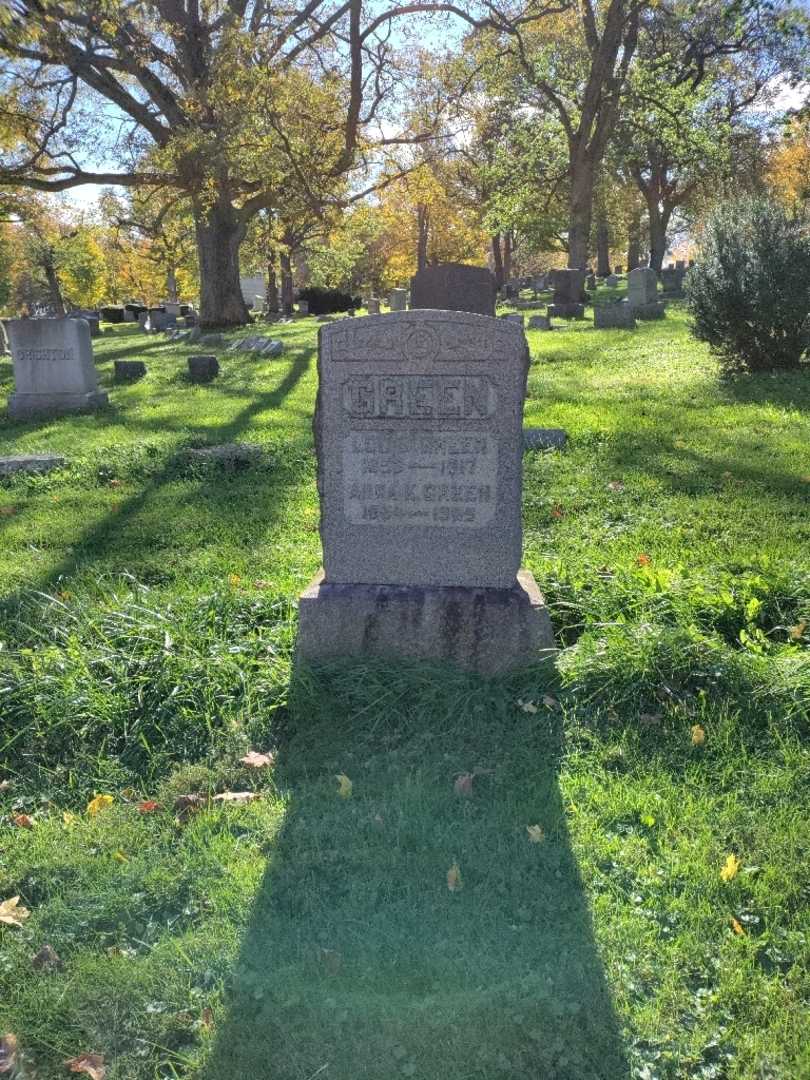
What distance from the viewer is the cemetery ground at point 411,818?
85.0 inches

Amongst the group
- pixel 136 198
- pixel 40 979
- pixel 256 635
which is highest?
pixel 136 198

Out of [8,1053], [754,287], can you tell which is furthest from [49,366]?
[8,1053]

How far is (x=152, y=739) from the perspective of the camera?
3.64m

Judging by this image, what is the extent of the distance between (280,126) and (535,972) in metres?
19.2

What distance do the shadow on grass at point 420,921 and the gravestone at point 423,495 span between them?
1.42ft

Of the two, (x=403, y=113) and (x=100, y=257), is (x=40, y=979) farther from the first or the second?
(x=100, y=257)

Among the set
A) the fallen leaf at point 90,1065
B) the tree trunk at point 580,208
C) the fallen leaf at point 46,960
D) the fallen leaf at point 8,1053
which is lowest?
the fallen leaf at point 8,1053

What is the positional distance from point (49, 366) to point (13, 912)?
1066cm

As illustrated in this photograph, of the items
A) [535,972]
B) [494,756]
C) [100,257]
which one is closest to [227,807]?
[494,756]

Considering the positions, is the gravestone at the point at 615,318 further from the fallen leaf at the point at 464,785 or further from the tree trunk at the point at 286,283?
the tree trunk at the point at 286,283

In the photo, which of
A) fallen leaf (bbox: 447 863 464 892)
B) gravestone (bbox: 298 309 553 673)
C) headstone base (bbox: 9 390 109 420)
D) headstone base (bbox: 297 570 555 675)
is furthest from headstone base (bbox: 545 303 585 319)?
fallen leaf (bbox: 447 863 464 892)

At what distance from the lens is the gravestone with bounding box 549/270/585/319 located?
71.0 ft

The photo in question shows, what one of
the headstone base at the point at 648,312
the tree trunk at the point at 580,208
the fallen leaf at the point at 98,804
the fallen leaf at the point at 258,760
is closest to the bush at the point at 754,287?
the headstone base at the point at 648,312

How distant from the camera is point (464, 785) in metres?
3.19
